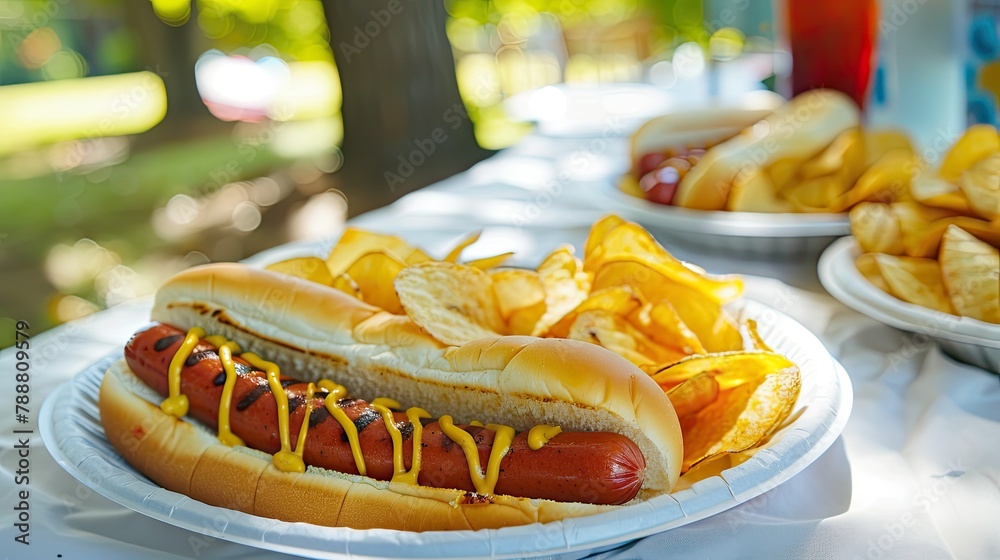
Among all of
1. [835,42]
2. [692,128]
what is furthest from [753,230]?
[835,42]

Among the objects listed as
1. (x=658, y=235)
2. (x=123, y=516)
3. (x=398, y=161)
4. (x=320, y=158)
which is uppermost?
(x=123, y=516)

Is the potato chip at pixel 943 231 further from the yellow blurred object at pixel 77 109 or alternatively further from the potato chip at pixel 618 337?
the yellow blurred object at pixel 77 109

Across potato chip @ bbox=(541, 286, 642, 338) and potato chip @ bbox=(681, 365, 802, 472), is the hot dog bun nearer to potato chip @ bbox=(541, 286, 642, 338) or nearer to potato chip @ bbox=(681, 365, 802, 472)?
potato chip @ bbox=(681, 365, 802, 472)

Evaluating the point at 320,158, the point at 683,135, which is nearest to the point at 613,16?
the point at 320,158

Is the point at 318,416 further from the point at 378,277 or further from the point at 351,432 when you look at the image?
the point at 378,277

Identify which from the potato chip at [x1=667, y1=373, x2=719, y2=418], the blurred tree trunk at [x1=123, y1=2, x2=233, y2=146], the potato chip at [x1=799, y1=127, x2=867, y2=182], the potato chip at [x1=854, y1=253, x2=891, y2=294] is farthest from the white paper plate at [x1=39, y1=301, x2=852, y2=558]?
the blurred tree trunk at [x1=123, y1=2, x2=233, y2=146]

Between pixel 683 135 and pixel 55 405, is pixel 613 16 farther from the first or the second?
pixel 55 405
